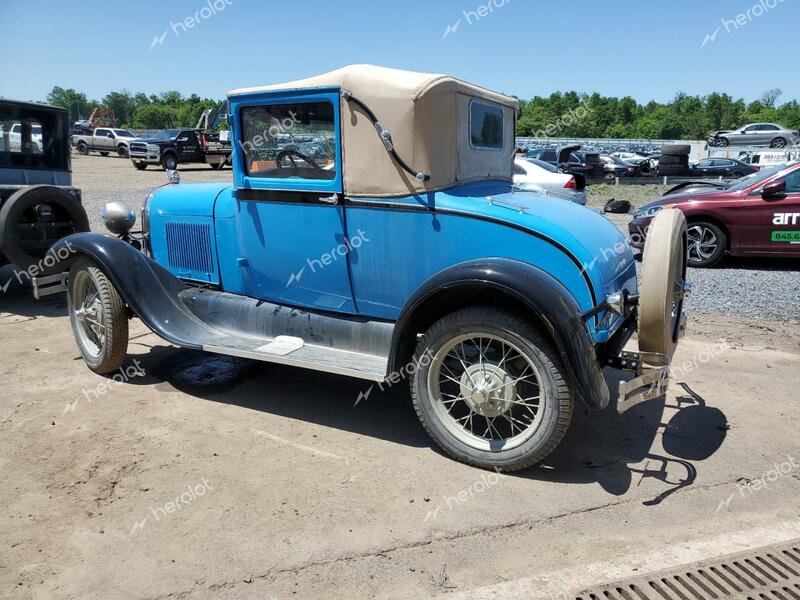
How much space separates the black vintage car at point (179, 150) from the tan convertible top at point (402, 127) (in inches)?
846

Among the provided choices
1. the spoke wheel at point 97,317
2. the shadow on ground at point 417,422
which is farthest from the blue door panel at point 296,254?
the spoke wheel at point 97,317

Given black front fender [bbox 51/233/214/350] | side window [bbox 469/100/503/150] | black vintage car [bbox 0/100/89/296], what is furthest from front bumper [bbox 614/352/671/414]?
black vintage car [bbox 0/100/89/296]

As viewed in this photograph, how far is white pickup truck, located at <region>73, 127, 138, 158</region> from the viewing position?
106 feet

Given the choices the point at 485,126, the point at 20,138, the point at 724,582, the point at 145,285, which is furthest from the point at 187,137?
the point at 724,582

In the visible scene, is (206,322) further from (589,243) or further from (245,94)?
(589,243)

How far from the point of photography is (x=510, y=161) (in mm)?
4645

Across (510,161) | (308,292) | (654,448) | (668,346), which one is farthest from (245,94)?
(654,448)

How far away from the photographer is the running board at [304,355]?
367 centimetres

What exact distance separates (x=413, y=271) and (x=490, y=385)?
844mm

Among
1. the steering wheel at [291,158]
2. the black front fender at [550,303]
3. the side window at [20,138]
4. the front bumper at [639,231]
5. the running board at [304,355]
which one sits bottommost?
the running board at [304,355]

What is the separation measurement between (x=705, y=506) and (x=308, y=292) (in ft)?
8.65

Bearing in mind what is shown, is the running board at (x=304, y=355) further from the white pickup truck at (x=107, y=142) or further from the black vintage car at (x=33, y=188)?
the white pickup truck at (x=107, y=142)

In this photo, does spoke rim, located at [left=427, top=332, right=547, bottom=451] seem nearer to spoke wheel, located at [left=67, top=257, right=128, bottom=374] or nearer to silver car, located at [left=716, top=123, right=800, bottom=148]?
spoke wheel, located at [left=67, top=257, right=128, bottom=374]

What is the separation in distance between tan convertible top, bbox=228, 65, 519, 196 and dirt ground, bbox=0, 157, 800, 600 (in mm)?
1566
